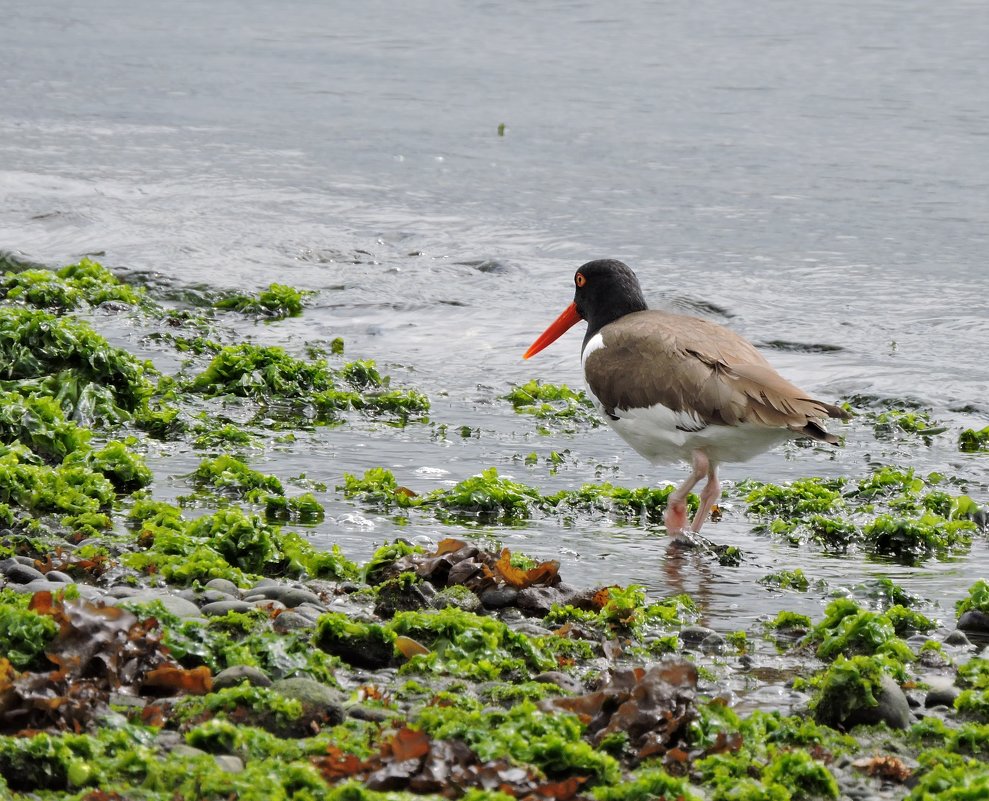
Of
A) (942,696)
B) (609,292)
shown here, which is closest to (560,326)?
(609,292)

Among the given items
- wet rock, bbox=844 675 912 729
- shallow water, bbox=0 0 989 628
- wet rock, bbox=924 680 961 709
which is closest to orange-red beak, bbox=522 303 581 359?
shallow water, bbox=0 0 989 628

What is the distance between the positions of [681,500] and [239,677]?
313 centimetres

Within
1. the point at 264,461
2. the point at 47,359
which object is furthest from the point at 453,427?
the point at 47,359

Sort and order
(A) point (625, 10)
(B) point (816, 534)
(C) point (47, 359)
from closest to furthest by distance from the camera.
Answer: (B) point (816, 534) → (C) point (47, 359) → (A) point (625, 10)

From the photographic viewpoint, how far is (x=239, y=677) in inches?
174

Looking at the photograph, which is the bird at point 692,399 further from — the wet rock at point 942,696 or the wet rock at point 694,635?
the wet rock at point 942,696

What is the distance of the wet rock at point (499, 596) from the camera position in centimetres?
555

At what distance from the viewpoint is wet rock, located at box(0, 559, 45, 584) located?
524cm

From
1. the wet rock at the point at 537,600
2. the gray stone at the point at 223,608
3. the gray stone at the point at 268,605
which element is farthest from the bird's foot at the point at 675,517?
the gray stone at the point at 223,608

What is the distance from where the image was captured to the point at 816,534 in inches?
276

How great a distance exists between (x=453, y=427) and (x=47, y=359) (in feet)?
7.79

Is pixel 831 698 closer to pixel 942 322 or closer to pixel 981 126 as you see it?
pixel 942 322

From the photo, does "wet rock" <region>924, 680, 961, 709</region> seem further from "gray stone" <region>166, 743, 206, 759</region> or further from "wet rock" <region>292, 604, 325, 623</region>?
"gray stone" <region>166, 743, 206, 759</region>

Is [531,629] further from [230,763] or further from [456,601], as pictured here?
[230,763]
